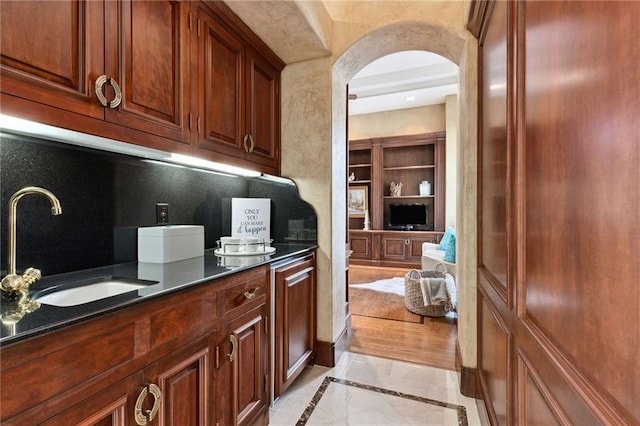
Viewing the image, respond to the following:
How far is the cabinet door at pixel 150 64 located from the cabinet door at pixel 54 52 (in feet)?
0.18

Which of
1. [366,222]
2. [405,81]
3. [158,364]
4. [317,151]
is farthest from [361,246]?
[158,364]

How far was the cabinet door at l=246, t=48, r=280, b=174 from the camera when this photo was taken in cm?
189

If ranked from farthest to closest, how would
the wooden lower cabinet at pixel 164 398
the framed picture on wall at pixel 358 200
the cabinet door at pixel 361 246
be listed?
the framed picture on wall at pixel 358 200
the cabinet door at pixel 361 246
the wooden lower cabinet at pixel 164 398

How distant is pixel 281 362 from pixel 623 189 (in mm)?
1660

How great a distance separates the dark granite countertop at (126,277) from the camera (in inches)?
25.2

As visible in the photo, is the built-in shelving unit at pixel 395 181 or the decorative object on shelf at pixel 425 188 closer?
the built-in shelving unit at pixel 395 181

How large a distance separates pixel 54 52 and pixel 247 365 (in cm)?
142

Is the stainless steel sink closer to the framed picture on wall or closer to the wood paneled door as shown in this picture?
the wood paneled door

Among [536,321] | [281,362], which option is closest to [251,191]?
[281,362]

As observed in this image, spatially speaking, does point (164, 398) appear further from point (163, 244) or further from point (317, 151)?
point (317, 151)

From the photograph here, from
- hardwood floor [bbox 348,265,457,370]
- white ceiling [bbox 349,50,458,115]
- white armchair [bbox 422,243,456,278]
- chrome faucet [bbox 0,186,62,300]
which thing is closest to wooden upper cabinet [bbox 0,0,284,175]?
chrome faucet [bbox 0,186,62,300]

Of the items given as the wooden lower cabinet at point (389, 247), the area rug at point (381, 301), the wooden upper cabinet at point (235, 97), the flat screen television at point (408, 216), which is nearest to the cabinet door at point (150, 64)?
the wooden upper cabinet at point (235, 97)

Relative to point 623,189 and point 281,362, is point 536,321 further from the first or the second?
point 281,362

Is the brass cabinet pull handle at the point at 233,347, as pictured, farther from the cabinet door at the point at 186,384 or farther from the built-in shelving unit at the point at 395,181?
the built-in shelving unit at the point at 395,181
